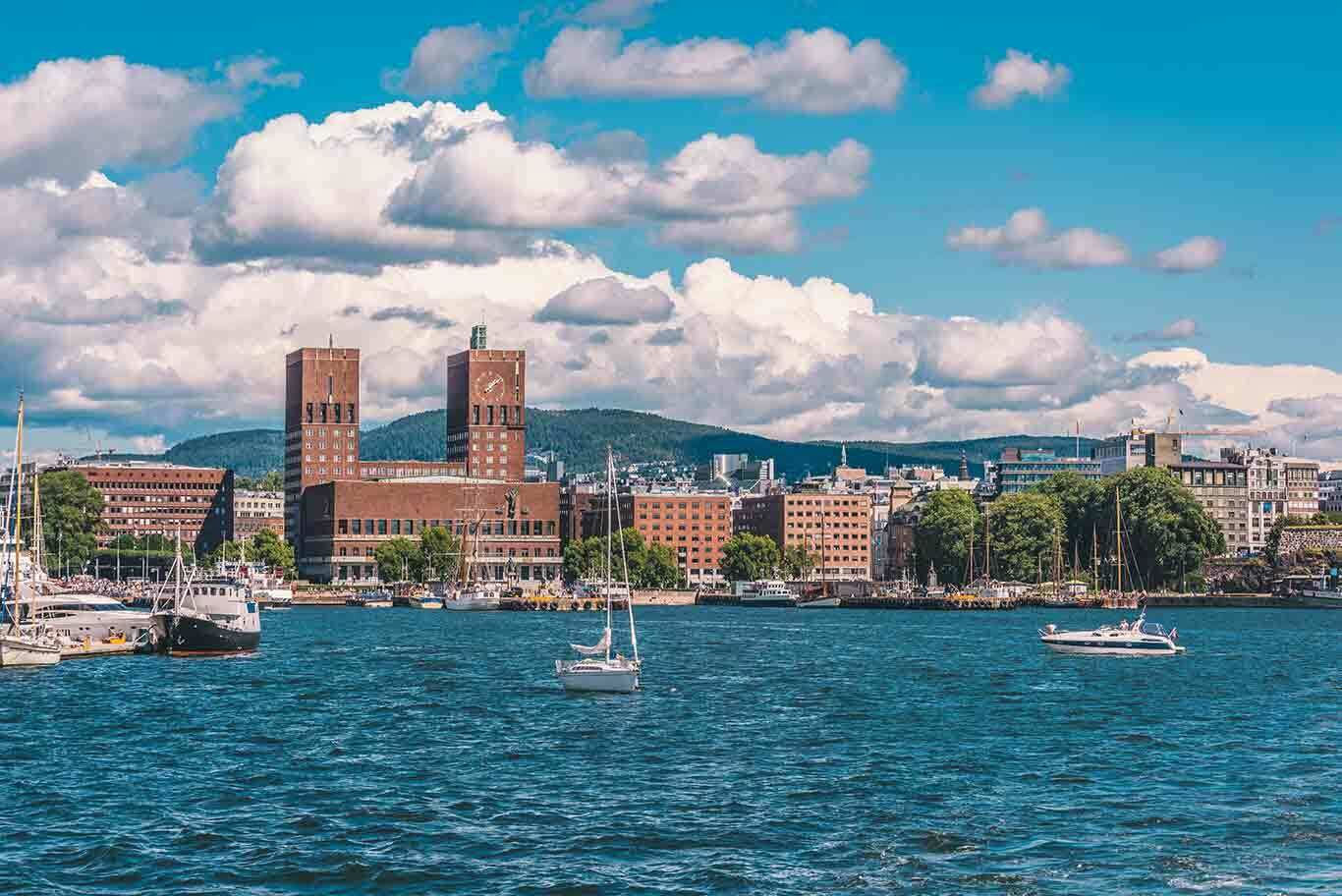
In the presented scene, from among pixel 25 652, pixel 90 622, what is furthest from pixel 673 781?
pixel 90 622

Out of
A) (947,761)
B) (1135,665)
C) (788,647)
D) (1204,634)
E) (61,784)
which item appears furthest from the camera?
(1204,634)

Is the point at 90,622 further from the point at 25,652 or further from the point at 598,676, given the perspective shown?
the point at 598,676

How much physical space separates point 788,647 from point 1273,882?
273 feet

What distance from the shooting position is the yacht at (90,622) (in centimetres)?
9981

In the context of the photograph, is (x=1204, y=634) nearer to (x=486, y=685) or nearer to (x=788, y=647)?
(x=788, y=647)

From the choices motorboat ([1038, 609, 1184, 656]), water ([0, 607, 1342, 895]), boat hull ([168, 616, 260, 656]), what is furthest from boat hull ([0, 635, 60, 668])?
motorboat ([1038, 609, 1184, 656])

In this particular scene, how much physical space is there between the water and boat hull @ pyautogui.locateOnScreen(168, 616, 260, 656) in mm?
6049

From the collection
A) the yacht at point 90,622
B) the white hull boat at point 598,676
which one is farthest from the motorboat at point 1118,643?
the yacht at point 90,622

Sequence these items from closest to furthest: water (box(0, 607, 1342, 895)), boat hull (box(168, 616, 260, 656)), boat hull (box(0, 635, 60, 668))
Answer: water (box(0, 607, 1342, 895))
boat hull (box(0, 635, 60, 668))
boat hull (box(168, 616, 260, 656))

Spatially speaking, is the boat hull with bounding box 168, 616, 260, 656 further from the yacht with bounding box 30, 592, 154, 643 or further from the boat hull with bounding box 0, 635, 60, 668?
the boat hull with bounding box 0, 635, 60, 668

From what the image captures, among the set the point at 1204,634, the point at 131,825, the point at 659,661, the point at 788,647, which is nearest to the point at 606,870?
the point at 131,825

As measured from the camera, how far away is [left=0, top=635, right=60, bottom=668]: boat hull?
3314 inches

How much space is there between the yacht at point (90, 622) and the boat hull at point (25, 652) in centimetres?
853

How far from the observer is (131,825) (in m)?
41.6
